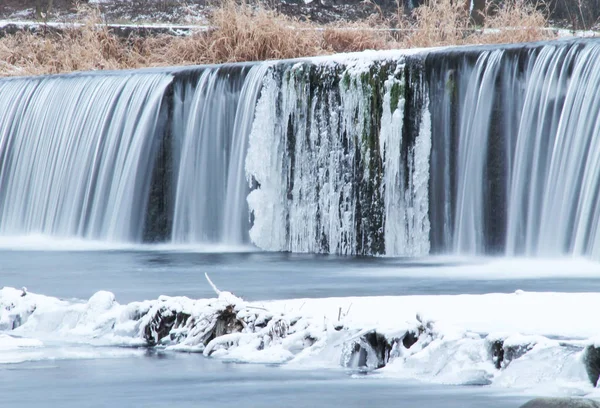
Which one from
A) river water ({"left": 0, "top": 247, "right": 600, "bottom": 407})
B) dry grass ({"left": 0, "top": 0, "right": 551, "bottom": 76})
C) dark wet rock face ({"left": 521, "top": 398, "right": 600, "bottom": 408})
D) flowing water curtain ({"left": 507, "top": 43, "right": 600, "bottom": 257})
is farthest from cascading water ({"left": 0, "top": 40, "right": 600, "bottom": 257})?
dark wet rock face ({"left": 521, "top": 398, "right": 600, "bottom": 408})

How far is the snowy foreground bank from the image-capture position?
4.26 meters

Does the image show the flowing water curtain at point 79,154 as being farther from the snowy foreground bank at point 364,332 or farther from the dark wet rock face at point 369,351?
the dark wet rock face at point 369,351

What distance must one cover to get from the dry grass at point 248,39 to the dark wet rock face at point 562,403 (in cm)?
1002

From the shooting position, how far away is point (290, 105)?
10977 mm

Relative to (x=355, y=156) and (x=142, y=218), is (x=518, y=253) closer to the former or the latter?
(x=355, y=156)

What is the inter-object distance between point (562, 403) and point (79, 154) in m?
9.45

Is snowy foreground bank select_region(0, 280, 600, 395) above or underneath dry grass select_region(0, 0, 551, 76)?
underneath

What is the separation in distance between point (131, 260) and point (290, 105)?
222cm

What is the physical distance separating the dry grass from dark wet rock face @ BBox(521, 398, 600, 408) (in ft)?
32.9

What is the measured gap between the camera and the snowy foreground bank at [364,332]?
4.26 m

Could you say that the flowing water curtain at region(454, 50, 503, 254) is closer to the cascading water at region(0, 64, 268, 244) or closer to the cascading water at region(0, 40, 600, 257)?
the cascading water at region(0, 40, 600, 257)

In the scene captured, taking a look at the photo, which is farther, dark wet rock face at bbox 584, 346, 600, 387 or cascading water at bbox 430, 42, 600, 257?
cascading water at bbox 430, 42, 600, 257

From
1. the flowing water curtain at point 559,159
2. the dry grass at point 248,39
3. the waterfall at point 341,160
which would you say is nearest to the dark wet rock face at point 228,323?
the flowing water curtain at point 559,159

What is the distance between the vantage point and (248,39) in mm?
15641
